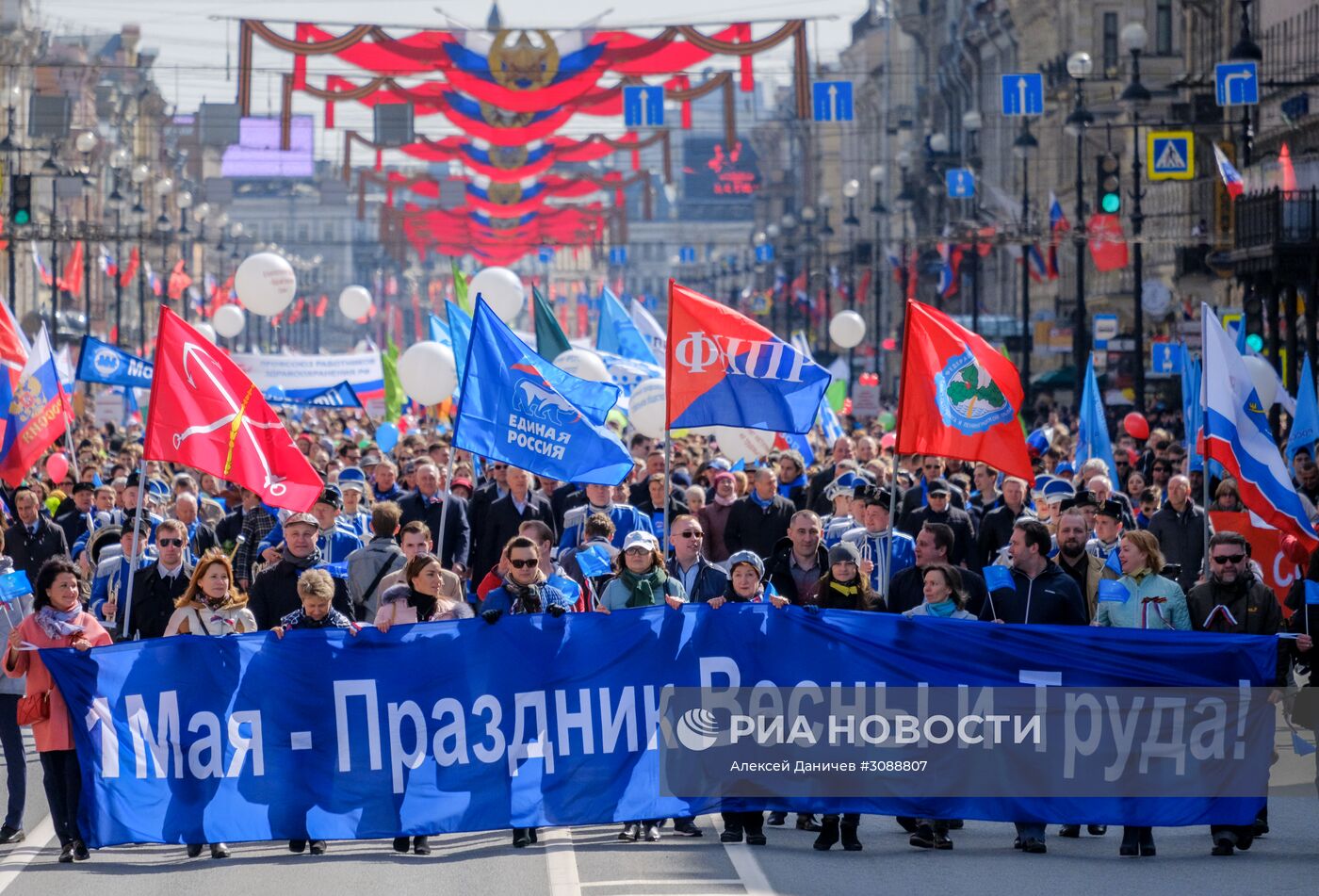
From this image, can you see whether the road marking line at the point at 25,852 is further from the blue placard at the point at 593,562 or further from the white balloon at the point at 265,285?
the white balloon at the point at 265,285

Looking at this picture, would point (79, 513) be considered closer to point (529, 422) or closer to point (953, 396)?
point (529, 422)

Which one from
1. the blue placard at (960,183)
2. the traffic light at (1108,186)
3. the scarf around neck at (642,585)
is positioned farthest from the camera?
the blue placard at (960,183)

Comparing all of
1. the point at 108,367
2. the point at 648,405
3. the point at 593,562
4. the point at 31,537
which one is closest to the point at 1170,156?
the point at 648,405

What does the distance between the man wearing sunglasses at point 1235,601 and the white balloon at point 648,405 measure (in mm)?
10453

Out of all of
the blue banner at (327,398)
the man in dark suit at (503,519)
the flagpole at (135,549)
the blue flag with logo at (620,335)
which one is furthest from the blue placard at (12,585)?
the blue flag with logo at (620,335)

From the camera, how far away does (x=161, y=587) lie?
1198 cm

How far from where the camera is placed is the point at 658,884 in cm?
905

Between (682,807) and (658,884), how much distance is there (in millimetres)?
955

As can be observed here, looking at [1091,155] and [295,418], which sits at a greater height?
[1091,155]

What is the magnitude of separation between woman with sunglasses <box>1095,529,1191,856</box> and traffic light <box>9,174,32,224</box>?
87.7ft

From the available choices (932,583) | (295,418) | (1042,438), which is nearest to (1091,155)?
(295,418)

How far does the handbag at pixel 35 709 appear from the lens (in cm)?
968

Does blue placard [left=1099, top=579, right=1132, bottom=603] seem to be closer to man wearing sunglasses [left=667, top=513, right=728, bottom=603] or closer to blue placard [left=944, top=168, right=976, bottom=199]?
man wearing sunglasses [left=667, top=513, right=728, bottom=603]

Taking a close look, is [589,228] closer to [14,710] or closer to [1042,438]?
[1042,438]
